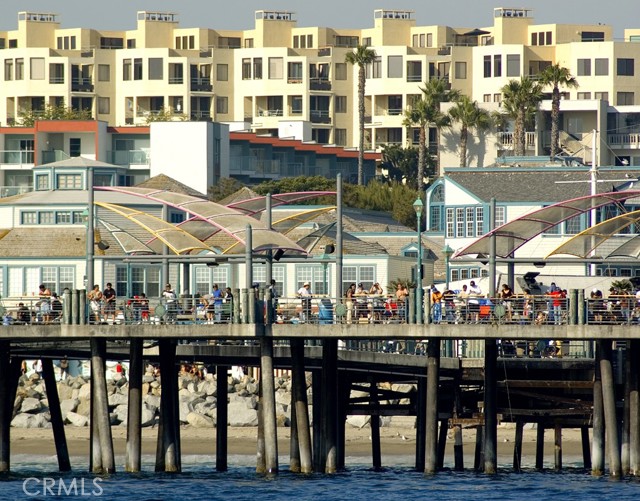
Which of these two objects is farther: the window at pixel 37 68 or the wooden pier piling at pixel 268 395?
the window at pixel 37 68

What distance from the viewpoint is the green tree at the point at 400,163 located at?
135 metres

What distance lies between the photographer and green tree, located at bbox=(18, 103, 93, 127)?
133 meters

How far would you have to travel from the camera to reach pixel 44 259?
65312 mm

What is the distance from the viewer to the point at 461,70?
148375mm

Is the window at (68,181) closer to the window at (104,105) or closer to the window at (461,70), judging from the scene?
the window at (104,105)

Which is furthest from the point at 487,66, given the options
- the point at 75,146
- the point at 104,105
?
the point at 75,146

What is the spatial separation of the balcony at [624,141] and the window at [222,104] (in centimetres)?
3834

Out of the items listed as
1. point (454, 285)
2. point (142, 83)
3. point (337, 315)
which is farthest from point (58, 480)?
point (142, 83)

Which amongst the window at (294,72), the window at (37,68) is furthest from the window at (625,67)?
the window at (37,68)

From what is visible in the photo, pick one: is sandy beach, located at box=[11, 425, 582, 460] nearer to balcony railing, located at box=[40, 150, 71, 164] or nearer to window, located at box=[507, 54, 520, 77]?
balcony railing, located at box=[40, 150, 71, 164]

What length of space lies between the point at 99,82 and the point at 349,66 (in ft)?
71.2

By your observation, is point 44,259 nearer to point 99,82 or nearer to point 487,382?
point 487,382

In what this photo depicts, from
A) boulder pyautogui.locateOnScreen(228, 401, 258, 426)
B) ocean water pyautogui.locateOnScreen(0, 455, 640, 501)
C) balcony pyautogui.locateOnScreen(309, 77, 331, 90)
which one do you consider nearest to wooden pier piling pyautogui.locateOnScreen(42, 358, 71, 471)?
ocean water pyautogui.locateOnScreen(0, 455, 640, 501)

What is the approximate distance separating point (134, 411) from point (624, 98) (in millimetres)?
105643
